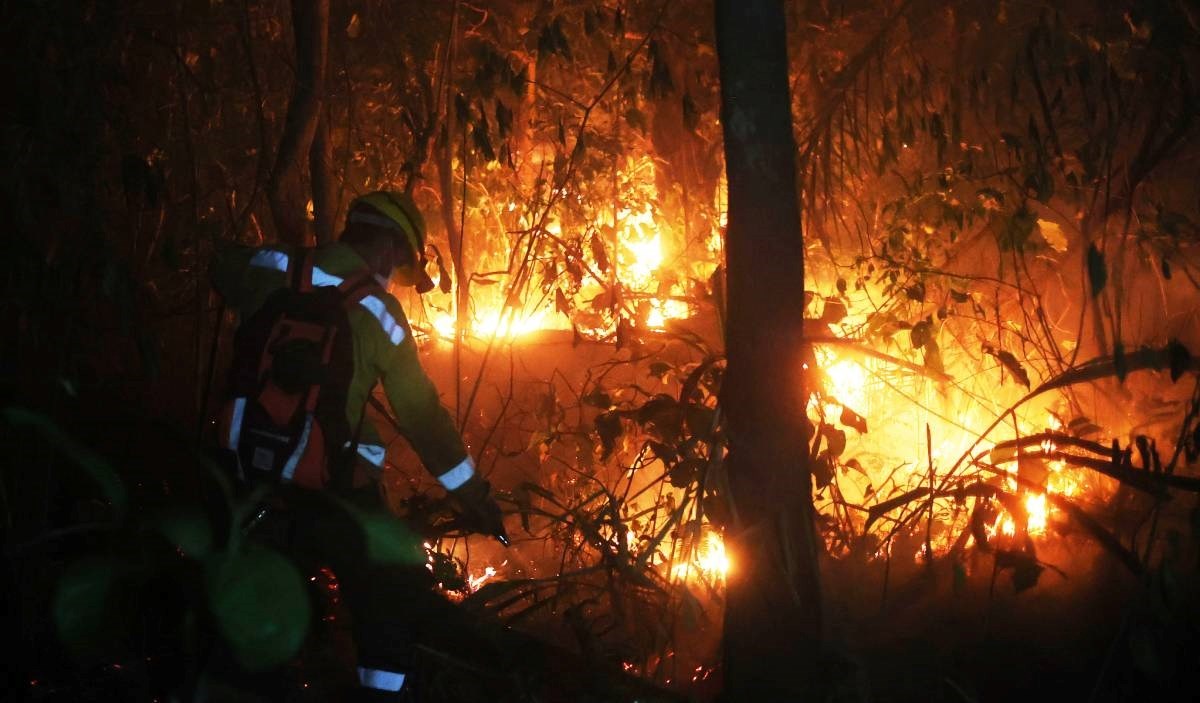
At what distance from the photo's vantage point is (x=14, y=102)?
11.9 ft

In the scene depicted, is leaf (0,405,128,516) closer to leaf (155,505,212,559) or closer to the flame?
leaf (155,505,212,559)

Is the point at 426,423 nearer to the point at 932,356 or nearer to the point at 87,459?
the point at 87,459

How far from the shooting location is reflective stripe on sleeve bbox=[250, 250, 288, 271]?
10.6ft

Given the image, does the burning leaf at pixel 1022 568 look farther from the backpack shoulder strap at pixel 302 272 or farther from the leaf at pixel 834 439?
the backpack shoulder strap at pixel 302 272

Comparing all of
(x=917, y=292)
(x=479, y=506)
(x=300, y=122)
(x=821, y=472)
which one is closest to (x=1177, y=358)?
(x=821, y=472)

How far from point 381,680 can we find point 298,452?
834 mm

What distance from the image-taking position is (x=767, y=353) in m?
3.16

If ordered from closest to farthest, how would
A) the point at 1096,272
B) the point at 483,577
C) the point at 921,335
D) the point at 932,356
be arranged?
the point at 1096,272, the point at 921,335, the point at 932,356, the point at 483,577

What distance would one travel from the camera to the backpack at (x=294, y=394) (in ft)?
10.0

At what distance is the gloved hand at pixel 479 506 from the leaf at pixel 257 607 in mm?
1991

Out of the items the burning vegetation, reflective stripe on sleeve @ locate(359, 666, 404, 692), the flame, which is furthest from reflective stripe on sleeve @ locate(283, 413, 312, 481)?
the flame

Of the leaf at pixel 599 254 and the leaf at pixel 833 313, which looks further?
the leaf at pixel 599 254

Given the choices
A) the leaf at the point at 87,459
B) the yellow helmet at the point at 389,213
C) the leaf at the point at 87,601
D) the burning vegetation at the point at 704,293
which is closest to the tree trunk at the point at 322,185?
the burning vegetation at the point at 704,293

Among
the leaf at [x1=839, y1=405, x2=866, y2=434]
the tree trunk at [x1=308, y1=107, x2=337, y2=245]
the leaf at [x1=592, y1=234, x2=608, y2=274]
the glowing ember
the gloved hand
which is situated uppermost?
A: the tree trunk at [x1=308, y1=107, x2=337, y2=245]
